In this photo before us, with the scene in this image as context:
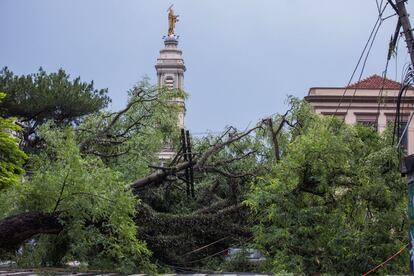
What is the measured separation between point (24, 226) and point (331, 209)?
17.2 feet

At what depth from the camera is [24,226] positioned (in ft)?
35.6

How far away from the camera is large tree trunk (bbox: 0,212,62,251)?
10734 millimetres

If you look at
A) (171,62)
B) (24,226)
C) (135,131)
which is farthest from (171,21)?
(24,226)

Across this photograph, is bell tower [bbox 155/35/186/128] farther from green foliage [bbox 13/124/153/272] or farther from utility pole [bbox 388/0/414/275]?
utility pole [bbox 388/0/414/275]

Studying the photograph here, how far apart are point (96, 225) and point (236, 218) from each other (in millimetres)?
4589

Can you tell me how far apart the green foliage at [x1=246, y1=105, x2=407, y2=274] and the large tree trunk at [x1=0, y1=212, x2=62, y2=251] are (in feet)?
11.3

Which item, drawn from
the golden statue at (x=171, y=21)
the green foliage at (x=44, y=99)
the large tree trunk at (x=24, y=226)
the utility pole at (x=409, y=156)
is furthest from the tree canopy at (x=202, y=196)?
the golden statue at (x=171, y=21)

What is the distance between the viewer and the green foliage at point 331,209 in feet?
36.1

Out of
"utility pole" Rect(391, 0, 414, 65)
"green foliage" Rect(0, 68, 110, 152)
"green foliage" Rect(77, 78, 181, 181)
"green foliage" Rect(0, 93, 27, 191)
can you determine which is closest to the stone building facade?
"green foliage" Rect(0, 68, 110, 152)

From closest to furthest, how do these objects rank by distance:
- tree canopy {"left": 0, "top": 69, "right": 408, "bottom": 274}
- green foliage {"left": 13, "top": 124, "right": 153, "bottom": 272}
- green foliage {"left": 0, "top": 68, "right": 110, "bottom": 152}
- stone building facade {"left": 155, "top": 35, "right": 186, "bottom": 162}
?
green foliage {"left": 13, "top": 124, "right": 153, "bottom": 272}
tree canopy {"left": 0, "top": 69, "right": 408, "bottom": 274}
green foliage {"left": 0, "top": 68, "right": 110, "bottom": 152}
stone building facade {"left": 155, "top": 35, "right": 186, "bottom": 162}

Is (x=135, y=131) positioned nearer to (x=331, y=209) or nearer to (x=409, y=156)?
(x=331, y=209)

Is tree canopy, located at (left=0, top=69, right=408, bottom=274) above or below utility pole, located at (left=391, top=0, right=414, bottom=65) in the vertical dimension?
below

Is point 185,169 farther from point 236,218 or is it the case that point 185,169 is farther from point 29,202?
point 29,202

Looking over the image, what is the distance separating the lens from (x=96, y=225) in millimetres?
11398
